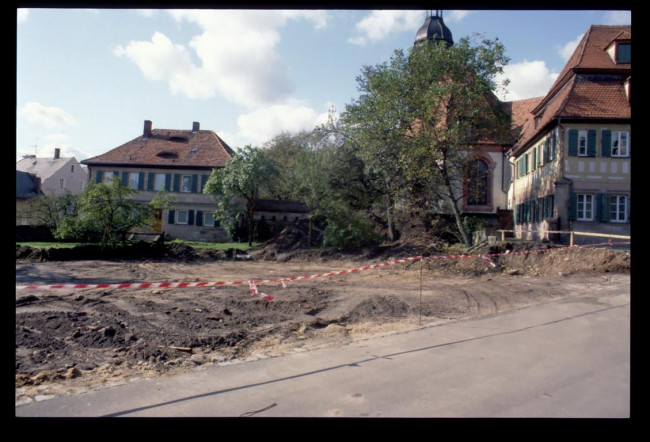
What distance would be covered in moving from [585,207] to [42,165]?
61.5 meters

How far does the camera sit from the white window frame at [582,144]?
24.8 metres

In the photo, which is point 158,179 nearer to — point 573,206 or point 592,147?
point 573,206

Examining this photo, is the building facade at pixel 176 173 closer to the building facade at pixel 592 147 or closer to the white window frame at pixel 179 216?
the white window frame at pixel 179 216

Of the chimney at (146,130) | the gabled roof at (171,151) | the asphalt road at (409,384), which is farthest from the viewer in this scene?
the chimney at (146,130)

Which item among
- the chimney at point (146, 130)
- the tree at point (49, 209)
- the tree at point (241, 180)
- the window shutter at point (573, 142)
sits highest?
the chimney at point (146, 130)

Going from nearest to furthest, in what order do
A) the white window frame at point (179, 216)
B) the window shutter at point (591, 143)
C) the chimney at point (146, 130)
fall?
the window shutter at point (591, 143)
the white window frame at point (179, 216)
the chimney at point (146, 130)

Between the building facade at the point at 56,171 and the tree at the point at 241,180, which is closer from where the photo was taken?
the tree at the point at 241,180

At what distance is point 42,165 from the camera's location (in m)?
60.0

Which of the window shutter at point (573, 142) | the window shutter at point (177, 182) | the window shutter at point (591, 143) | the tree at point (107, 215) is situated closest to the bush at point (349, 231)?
the tree at point (107, 215)

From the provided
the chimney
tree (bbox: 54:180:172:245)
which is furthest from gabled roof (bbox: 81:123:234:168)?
tree (bbox: 54:180:172:245)

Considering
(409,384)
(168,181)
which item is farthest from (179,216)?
(409,384)

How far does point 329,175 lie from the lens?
31.9 metres

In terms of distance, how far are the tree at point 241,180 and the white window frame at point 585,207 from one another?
62.7 ft
